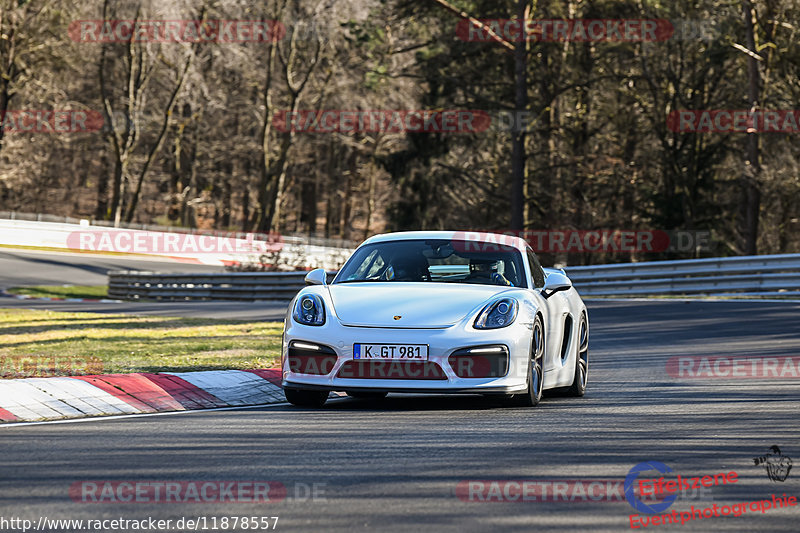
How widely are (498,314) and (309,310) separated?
4.76 feet

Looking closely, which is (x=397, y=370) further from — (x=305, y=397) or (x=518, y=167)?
(x=518, y=167)

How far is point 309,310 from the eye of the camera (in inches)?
352

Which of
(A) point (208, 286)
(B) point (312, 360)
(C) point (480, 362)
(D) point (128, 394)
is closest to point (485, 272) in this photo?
(C) point (480, 362)

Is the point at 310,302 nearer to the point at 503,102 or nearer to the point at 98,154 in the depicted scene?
the point at 503,102

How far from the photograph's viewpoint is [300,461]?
624cm

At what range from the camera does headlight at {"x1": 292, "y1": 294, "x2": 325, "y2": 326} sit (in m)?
8.82

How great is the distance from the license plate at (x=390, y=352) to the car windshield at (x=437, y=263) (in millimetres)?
1156

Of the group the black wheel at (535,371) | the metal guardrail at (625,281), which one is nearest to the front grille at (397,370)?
the black wheel at (535,371)

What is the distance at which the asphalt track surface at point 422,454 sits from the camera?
4.98 meters

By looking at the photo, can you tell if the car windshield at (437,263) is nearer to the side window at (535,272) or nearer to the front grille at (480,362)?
the side window at (535,272)

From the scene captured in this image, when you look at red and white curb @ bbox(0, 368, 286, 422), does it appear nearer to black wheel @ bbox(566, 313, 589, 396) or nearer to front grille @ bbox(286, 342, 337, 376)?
front grille @ bbox(286, 342, 337, 376)

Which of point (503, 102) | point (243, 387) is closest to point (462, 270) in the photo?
point (243, 387)

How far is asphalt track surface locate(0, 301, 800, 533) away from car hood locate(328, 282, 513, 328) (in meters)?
0.69

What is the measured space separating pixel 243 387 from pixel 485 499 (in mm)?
5273
